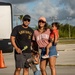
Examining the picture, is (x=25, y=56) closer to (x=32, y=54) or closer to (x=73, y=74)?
(x=32, y=54)

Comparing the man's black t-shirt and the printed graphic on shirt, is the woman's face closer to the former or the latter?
the printed graphic on shirt

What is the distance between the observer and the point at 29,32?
8.75 metres

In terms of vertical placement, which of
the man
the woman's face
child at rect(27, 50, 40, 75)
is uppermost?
the woman's face

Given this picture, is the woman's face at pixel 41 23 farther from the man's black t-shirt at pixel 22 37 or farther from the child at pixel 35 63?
the child at pixel 35 63

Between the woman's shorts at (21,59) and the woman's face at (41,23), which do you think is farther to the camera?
the woman's face at (41,23)

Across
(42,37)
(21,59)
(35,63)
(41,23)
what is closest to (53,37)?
(42,37)

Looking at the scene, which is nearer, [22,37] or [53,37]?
[22,37]


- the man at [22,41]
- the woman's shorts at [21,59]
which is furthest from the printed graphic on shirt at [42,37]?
the woman's shorts at [21,59]

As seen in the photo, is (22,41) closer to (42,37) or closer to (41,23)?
(42,37)

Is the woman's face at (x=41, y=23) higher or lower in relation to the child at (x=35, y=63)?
higher

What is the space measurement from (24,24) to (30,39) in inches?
16.2

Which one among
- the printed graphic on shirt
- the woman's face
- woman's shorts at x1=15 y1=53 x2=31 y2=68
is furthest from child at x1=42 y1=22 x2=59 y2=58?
woman's shorts at x1=15 y1=53 x2=31 y2=68

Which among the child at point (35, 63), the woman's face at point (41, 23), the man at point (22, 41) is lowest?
the child at point (35, 63)

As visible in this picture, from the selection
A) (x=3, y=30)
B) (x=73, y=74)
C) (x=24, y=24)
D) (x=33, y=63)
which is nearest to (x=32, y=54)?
(x=33, y=63)
